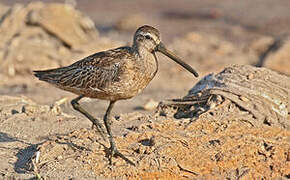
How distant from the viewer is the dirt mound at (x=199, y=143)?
20.8 ft

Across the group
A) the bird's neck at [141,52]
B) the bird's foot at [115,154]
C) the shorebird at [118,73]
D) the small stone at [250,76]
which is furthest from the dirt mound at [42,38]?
the bird's foot at [115,154]

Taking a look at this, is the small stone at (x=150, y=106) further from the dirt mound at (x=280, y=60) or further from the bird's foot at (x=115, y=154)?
the dirt mound at (x=280, y=60)

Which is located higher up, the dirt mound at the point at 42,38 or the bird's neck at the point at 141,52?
the dirt mound at the point at 42,38

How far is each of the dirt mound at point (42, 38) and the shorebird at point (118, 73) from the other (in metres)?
5.87

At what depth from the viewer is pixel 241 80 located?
7629 mm

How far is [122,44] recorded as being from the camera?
1426 cm

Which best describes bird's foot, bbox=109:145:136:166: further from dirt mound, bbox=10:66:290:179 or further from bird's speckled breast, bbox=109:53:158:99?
bird's speckled breast, bbox=109:53:158:99

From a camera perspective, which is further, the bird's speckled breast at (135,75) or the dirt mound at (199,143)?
the bird's speckled breast at (135,75)

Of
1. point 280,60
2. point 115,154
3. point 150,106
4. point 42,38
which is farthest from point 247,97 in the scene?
point 280,60

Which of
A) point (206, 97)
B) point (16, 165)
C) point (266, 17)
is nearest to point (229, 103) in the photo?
point (206, 97)

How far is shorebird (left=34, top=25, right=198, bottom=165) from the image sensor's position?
647cm

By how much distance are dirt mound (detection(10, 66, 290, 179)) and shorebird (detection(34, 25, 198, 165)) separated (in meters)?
0.22

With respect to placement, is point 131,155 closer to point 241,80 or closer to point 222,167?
point 222,167

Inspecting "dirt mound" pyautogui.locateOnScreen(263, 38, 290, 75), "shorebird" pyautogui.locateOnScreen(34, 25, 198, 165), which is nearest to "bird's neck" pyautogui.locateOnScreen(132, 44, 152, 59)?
"shorebird" pyautogui.locateOnScreen(34, 25, 198, 165)
